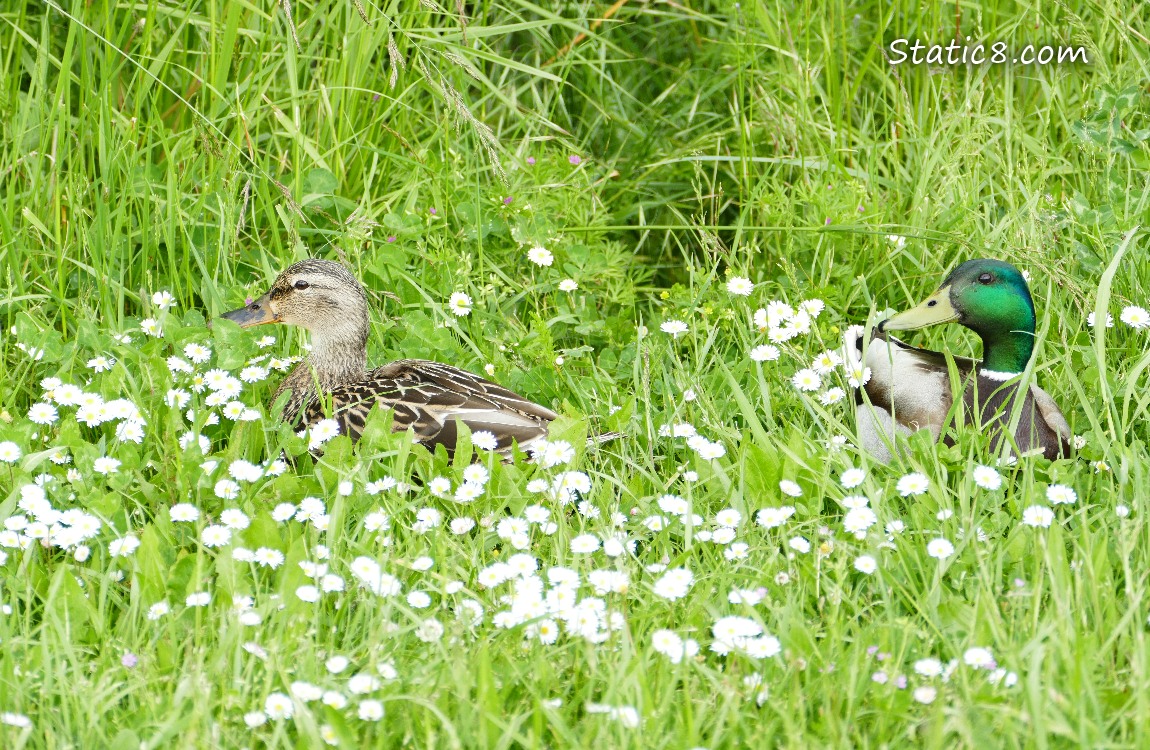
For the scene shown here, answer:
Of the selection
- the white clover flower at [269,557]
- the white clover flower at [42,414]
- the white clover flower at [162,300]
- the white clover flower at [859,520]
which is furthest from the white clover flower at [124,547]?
the white clover flower at [859,520]

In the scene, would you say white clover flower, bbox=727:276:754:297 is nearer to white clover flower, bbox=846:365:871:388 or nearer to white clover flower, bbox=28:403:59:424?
white clover flower, bbox=846:365:871:388

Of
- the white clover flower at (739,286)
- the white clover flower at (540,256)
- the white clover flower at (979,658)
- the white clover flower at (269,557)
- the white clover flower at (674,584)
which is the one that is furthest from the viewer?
the white clover flower at (540,256)

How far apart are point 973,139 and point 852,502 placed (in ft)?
7.52

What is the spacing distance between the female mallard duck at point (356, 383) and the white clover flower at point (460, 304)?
28cm

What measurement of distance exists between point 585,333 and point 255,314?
3.58 ft

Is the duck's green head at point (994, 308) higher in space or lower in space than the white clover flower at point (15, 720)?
higher

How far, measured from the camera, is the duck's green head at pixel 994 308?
3.89 m

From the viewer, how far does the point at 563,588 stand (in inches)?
112

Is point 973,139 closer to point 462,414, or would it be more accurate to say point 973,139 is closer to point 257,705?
point 462,414

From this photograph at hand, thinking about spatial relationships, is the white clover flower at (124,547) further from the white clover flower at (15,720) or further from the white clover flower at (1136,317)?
the white clover flower at (1136,317)

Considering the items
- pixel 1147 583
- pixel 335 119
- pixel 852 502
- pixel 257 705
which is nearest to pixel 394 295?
pixel 335 119

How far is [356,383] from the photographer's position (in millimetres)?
4184

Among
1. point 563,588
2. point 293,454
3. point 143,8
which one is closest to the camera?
point 563,588

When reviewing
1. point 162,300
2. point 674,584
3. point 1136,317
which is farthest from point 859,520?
point 162,300
